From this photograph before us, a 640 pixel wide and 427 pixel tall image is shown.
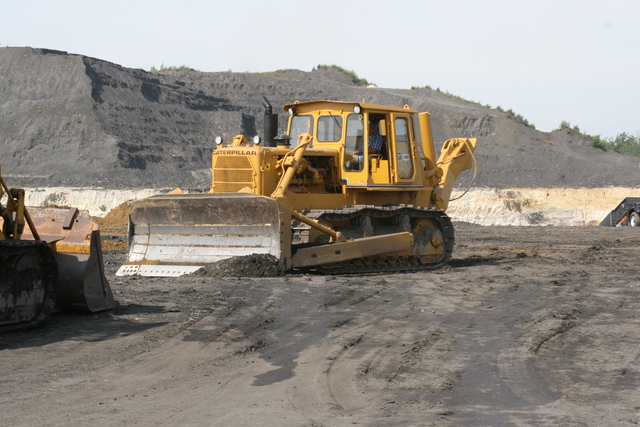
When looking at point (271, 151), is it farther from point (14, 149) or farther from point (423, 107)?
point (423, 107)

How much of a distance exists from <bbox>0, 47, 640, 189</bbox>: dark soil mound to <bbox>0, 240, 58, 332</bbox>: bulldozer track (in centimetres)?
3288

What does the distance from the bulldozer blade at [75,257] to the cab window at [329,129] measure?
5.64m

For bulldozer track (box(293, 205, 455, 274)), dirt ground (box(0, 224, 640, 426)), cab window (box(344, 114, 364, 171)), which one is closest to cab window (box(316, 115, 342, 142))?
cab window (box(344, 114, 364, 171))

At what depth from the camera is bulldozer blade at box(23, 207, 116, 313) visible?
8.41m

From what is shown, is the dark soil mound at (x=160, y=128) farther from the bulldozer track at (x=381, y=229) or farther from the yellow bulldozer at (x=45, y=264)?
the yellow bulldozer at (x=45, y=264)

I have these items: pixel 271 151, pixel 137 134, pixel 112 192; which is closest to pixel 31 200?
pixel 112 192

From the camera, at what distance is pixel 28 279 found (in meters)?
7.71

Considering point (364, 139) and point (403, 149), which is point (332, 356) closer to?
point (364, 139)

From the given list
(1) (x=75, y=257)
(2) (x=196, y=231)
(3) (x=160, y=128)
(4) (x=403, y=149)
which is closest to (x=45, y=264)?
(1) (x=75, y=257)

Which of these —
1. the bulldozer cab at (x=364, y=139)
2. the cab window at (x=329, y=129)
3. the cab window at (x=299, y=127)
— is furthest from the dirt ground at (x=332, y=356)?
the cab window at (x=299, y=127)

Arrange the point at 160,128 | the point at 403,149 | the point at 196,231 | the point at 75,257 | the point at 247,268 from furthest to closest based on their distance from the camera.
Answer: the point at 160,128
the point at 403,149
the point at 196,231
the point at 247,268
the point at 75,257

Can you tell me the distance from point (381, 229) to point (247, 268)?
10.4 feet

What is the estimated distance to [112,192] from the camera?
103 ft

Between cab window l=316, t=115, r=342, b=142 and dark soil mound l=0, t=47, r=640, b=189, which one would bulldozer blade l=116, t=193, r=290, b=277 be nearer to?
cab window l=316, t=115, r=342, b=142
